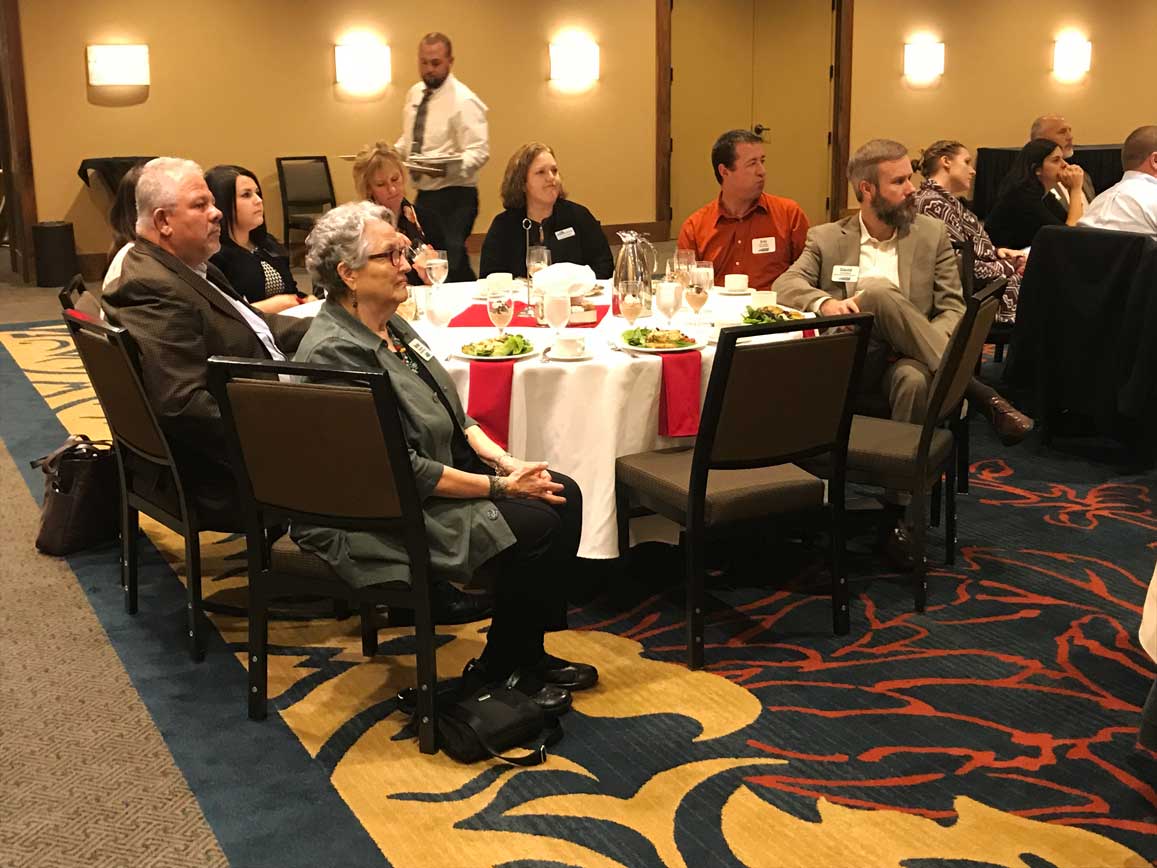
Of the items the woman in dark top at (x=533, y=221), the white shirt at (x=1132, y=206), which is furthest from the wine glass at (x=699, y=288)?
the white shirt at (x=1132, y=206)

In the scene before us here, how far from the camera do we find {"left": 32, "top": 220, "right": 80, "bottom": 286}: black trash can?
999 centimetres

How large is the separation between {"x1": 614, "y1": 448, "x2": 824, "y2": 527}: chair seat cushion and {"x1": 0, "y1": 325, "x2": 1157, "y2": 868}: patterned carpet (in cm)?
40

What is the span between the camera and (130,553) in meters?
3.73

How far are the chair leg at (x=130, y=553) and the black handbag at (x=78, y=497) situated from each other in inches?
18.7

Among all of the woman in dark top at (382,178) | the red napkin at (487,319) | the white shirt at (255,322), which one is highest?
the woman in dark top at (382,178)

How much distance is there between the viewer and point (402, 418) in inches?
115

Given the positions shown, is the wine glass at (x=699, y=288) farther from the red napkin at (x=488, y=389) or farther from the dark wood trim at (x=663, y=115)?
the dark wood trim at (x=663, y=115)

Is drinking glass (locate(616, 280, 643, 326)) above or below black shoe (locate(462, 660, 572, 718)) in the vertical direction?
above

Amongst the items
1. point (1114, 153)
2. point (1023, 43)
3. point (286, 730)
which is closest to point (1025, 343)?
point (286, 730)

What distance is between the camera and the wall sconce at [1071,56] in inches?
529

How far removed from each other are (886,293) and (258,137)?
25.1ft

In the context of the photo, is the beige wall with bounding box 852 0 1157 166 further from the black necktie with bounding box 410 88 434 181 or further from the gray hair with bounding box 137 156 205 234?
the gray hair with bounding box 137 156 205 234

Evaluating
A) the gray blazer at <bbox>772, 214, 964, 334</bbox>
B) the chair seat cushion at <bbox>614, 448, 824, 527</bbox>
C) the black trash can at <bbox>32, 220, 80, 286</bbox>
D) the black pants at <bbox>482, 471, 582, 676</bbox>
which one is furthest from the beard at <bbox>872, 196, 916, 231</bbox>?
the black trash can at <bbox>32, 220, 80, 286</bbox>

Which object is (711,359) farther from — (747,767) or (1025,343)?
(1025,343)
